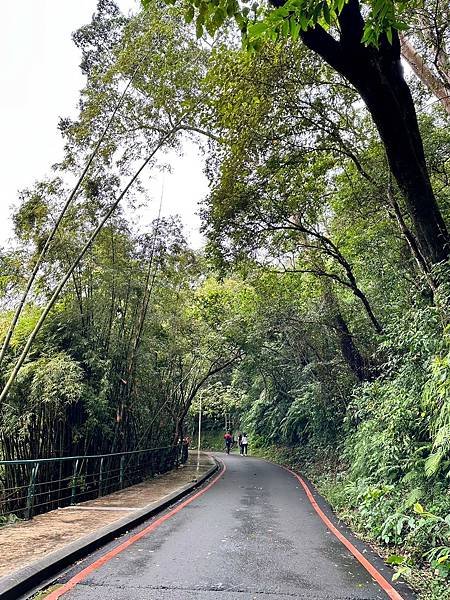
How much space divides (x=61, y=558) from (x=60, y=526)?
192 cm

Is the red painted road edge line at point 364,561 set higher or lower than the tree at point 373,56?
lower

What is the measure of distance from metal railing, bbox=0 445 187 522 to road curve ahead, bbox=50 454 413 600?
1.92m

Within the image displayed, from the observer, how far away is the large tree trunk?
398 cm

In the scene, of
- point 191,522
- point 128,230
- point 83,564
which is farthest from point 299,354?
point 83,564

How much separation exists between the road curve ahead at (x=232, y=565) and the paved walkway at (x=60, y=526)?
0.55m

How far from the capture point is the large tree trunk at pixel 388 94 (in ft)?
13.1

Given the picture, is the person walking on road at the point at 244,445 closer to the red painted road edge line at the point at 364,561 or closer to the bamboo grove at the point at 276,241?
the bamboo grove at the point at 276,241

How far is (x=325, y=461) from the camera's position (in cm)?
1530

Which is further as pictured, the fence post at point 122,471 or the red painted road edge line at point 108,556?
the fence post at point 122,471

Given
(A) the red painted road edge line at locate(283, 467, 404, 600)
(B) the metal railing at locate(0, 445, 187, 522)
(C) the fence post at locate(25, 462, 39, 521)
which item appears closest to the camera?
(A) the red painted road edge line at locate(283, 467, 404, 600)

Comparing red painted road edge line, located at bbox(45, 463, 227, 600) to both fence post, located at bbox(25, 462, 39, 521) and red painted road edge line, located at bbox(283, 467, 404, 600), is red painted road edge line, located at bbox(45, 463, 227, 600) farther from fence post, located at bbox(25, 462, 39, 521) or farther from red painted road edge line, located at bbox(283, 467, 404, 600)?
red painted road edge line, located at bbox(283, 467, 404, 600)

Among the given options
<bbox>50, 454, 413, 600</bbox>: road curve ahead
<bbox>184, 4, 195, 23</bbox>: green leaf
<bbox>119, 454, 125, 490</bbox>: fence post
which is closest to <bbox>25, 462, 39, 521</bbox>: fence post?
<bbox>50, 454, 413, 600</bbox>: road curve ahead

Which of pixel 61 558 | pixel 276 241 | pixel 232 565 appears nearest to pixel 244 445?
pixel 276 241

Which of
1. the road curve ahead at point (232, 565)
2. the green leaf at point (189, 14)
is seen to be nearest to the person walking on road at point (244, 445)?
the road curve ahead at point (232, 565)
